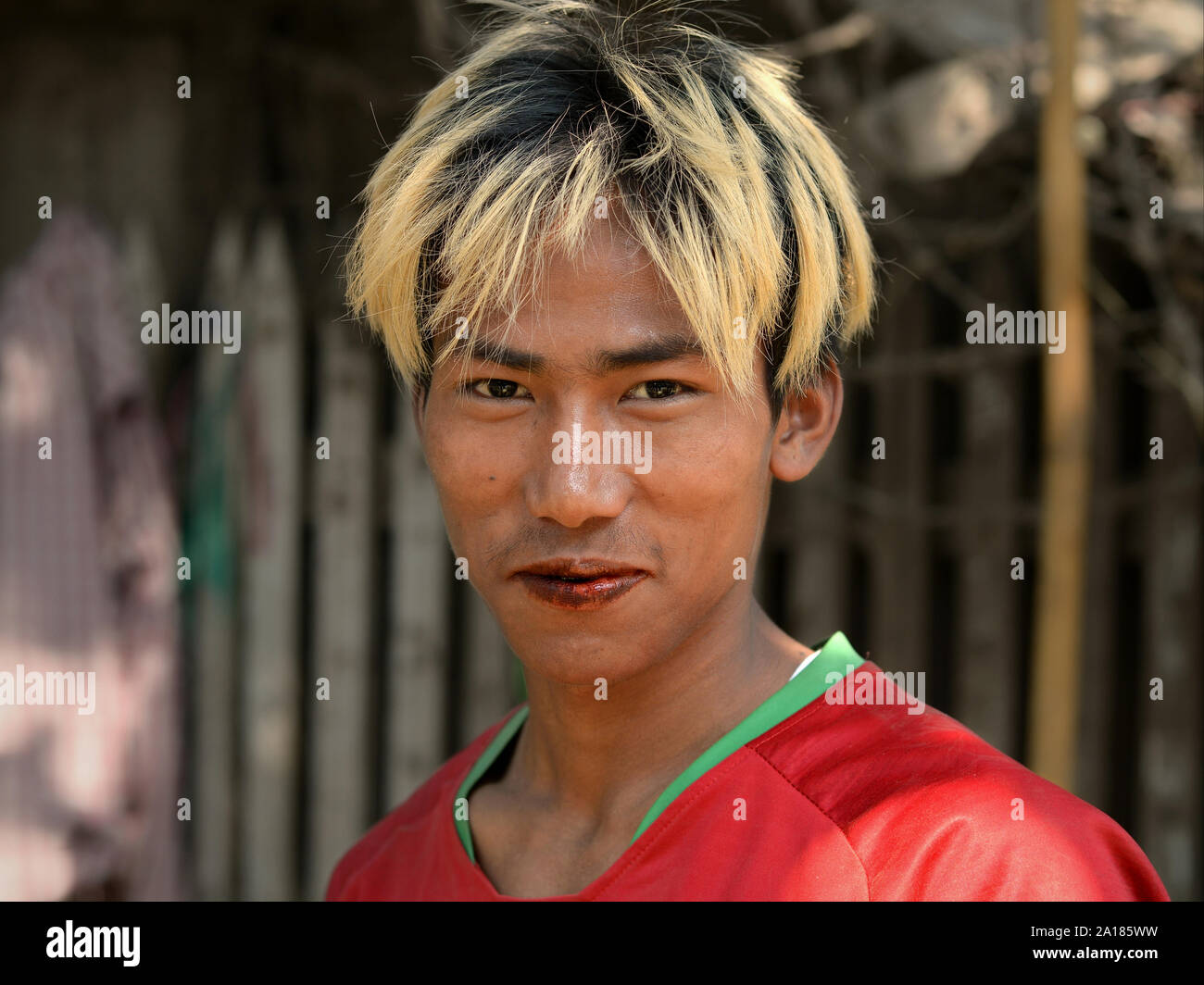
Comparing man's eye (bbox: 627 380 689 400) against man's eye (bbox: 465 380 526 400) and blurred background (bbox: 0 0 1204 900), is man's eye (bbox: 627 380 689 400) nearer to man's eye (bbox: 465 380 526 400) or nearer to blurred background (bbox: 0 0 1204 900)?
man's eye (bbox: 465 380 526 400)

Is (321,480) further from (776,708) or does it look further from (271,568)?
(776,708)

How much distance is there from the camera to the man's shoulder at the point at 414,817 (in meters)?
2.02

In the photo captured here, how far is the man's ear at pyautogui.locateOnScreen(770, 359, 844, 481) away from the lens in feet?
5.74

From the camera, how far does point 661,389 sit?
1.59 m

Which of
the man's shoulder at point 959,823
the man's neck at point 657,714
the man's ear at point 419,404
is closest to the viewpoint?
the man's shoulder at point 959,823

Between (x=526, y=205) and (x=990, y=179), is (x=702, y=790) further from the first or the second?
(x=990, y=179)

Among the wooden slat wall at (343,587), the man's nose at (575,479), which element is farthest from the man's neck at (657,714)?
the wooden slat wall at (343,587)

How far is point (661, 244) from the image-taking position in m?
1.56

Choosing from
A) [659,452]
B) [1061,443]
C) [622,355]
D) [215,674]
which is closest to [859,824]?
[659,452]

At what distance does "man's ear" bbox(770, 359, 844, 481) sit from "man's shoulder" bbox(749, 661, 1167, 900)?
41cm

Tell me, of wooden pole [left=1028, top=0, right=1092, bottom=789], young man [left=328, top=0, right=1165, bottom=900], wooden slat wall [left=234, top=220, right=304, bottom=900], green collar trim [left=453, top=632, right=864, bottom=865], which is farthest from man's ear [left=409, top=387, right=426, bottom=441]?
wooden slat wall [left=234, top=220, right=304, bottom=900]

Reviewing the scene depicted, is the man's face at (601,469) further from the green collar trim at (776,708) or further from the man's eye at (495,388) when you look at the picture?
the green collar trim at (776,708)

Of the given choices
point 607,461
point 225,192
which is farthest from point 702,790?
point 225,192

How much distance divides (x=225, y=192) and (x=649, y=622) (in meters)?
2.71
